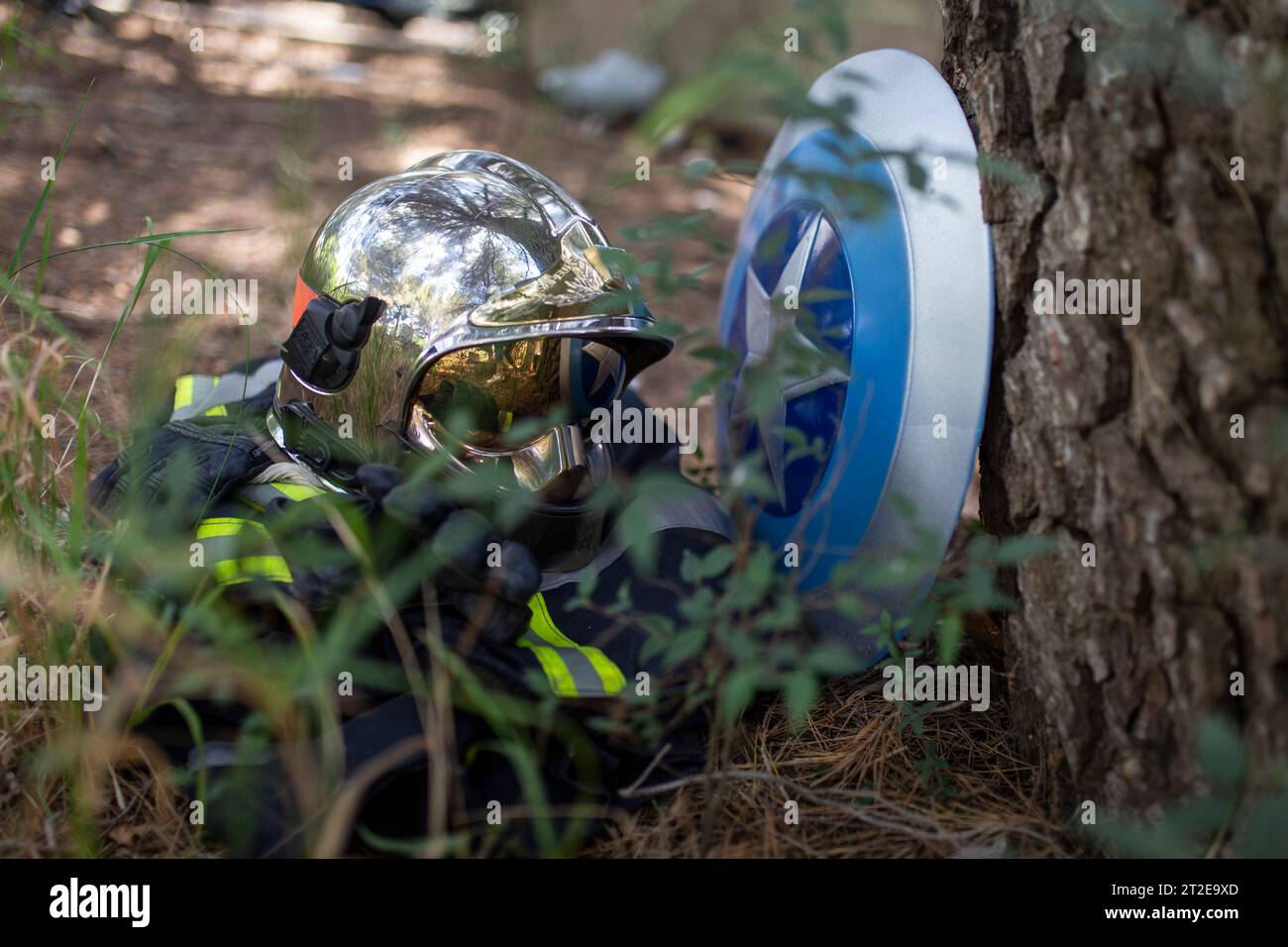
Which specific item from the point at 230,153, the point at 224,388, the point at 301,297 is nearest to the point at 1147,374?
the point at 301,297

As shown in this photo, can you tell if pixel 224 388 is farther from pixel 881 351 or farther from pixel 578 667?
pixel 881 351

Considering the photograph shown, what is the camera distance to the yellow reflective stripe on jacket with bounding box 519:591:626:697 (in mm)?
1703

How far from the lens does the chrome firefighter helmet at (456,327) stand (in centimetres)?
197

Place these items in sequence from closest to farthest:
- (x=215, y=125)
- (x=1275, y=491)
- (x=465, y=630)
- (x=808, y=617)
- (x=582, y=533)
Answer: (x=1275, y=491) → (x=465, y=630) → (x=808, y=617) → (x=582, y=533) → (x=215, y=125)

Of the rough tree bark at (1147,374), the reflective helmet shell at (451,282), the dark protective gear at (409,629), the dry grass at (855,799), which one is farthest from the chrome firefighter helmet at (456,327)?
the rough tree bark at (1147,374)

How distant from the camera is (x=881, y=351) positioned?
181 centimetres

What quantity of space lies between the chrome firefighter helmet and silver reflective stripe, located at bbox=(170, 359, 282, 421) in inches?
10.3

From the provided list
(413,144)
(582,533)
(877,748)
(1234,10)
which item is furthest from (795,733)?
(413,144)

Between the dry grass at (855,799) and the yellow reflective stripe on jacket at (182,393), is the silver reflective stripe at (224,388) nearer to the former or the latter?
the yellow reflective stripe on jacket at (182,393)

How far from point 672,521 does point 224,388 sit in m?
1.18

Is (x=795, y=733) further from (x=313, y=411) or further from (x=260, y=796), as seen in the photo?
(x=313, y=411)

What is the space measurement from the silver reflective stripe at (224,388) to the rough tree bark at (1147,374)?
5.53ft

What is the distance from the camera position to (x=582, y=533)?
2.12 meters
